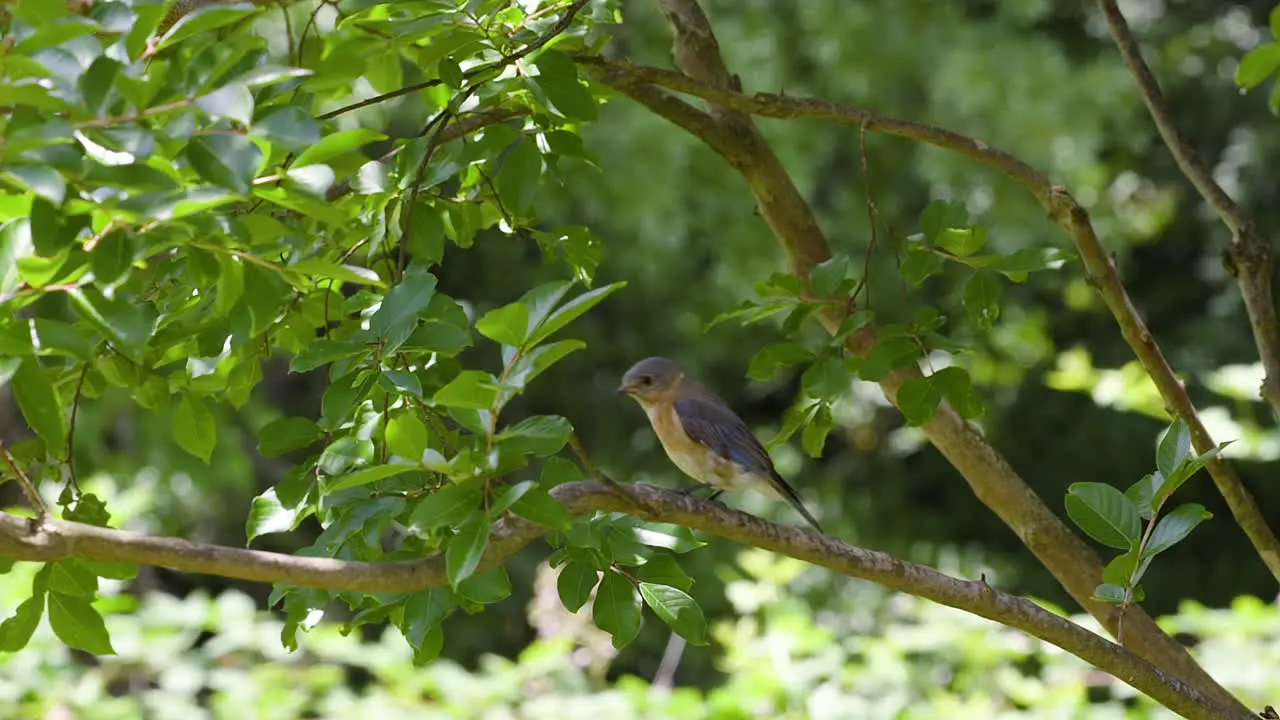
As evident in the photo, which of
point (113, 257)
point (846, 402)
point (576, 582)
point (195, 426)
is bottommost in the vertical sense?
point (846, 402)

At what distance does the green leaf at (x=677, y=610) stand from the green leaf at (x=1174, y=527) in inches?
20.1

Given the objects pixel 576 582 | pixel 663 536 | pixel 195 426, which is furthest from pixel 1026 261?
pixel 195 426

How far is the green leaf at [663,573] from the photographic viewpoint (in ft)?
5.69

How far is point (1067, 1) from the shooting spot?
6.75 meters

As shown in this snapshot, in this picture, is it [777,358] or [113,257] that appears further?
[777,358]

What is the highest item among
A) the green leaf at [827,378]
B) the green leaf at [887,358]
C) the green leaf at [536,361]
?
the green leaf at [536,361]

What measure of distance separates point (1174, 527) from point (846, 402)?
17.7ft

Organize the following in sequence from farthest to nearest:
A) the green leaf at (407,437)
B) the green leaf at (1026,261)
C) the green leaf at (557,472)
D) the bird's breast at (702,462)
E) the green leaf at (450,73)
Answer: the bird's breast at (702,462)
the green leaf at (1026,261)
the green leaf at (450,73)
the green leaf at (557,472)
the green leaf at (407,437)

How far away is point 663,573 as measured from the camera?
1.74m

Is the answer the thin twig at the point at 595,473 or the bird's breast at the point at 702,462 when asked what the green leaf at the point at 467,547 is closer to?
the thin twig at the point at 595,473

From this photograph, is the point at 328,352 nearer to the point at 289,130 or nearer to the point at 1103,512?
the point at 289,130

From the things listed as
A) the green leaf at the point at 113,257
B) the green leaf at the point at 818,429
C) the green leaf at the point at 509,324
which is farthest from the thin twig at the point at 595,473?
the green leaf at the point at 818,429

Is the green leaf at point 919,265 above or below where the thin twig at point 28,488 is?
above

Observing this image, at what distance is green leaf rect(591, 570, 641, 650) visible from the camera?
1.68 metres
